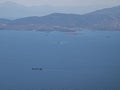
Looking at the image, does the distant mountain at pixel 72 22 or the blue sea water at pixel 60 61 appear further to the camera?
the blue sea water at pixel 60 61

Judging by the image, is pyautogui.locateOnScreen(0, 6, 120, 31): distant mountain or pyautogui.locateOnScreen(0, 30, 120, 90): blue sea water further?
pyautogui.locateOnScreen(0, 30, 120, 90): blue sea water

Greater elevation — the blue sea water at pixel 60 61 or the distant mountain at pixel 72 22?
the distant mountain at pixel 72 22

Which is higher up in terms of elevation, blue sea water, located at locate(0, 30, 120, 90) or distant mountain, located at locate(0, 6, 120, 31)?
distant mountain, located at locate(0, 6, 120, 31)

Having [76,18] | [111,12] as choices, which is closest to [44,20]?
[76,18]

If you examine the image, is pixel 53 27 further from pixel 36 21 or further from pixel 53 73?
pixel 53 73
